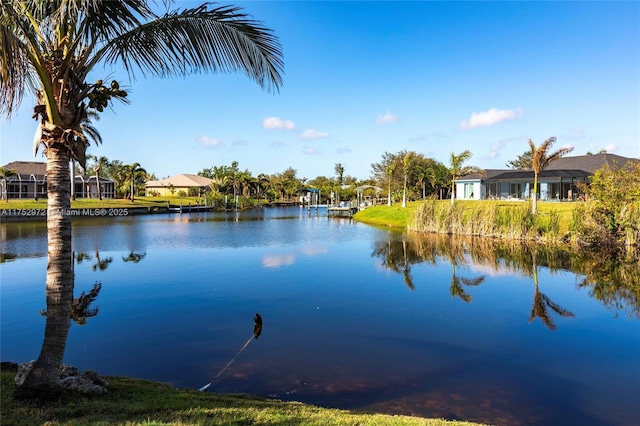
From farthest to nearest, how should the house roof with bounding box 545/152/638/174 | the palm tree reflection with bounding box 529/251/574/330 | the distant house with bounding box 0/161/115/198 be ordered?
1. the distant house with bounding box 0/161/115/198
2. the house roof with bounding box 545/152/638/174
3. the palm tree reflection with bounding box 529/251/574/330

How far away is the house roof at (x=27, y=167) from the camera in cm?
6184

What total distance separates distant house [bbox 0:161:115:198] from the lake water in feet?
145

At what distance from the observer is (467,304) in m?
13.7

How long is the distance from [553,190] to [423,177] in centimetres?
1791

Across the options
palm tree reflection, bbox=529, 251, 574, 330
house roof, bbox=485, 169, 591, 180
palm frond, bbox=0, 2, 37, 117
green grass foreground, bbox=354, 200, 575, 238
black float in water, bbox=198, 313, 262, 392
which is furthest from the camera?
house roof, bbox=485, 169, 591, 180

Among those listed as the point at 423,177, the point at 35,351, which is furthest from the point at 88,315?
the point at 423,177

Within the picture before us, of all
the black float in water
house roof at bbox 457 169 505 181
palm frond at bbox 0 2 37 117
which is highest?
house roof at bbox 457 169 505 181

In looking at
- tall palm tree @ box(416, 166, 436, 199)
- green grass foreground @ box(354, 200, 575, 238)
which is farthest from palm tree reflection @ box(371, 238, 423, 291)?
tall palm tree @ box(416, 166, 436, 199)

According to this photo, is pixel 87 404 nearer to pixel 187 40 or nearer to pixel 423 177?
pixel 187 40

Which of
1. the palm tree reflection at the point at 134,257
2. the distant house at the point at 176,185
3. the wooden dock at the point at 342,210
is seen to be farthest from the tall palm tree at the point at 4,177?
the wooden dock at the point at 342,210

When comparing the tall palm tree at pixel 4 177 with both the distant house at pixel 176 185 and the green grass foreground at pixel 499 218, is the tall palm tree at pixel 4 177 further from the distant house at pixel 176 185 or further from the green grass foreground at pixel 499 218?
the green grass foreground at pixel 499 218

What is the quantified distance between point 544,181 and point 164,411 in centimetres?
4796

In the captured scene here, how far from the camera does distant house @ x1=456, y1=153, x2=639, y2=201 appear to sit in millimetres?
42938

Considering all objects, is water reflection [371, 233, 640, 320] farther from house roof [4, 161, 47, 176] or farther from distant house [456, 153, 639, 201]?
house roof [4, 161, 47, 176]
